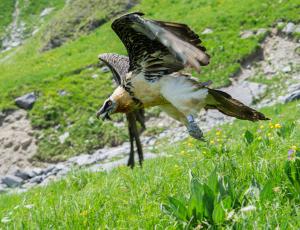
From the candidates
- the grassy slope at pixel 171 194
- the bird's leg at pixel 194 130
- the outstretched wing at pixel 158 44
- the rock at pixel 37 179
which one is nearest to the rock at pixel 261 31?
the rock at pixel 37 179

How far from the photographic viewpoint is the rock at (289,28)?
77.2 feet

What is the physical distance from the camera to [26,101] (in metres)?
25.1

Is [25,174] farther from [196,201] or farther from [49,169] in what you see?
[196,201]

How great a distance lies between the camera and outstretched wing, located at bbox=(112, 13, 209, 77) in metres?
5.71

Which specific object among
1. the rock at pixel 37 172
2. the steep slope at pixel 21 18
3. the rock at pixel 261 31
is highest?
the rock at pixel 261 31

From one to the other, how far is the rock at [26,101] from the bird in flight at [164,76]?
18.9 m

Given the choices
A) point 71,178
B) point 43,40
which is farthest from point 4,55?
point 71,178

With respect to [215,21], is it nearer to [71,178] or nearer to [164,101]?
[71,178]

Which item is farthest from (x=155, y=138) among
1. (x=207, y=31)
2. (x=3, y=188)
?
(x=207, y=31)

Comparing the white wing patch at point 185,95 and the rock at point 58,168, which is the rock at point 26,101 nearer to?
the rock at point 58,168

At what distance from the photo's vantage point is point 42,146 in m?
21.9

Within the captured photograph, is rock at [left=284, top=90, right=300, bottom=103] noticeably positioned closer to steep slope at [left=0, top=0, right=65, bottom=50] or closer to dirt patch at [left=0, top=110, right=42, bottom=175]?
dirt patch at [left=0, top=110, right=42, bottom=175]

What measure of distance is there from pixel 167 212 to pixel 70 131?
18589 millimetres

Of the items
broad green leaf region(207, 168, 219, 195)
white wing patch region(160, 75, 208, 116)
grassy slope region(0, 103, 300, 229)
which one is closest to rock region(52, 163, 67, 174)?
grassy slope region(0, 103, 300, 229)
